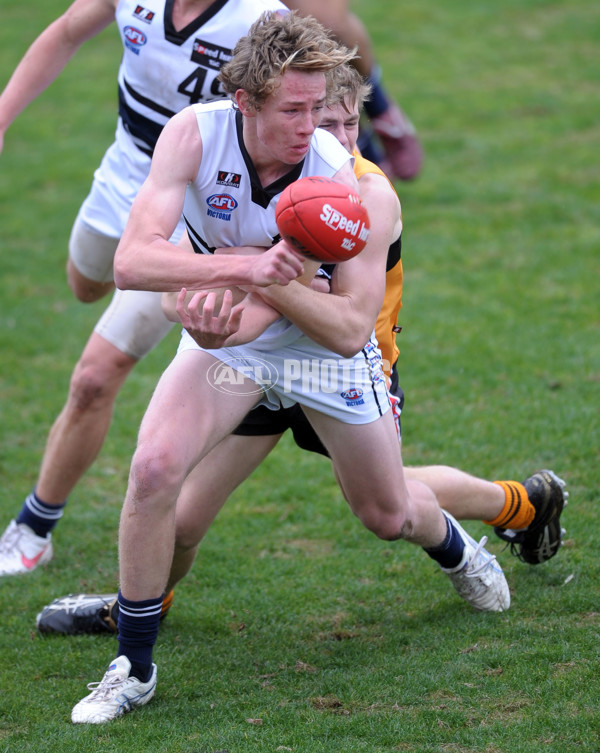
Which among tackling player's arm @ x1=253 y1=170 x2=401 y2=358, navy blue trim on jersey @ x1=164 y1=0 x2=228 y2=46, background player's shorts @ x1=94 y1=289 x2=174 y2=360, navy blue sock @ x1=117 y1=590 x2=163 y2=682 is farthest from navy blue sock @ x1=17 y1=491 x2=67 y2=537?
navy blue trim on jersey @ x1=164 y1=0 x2=228 y2=46

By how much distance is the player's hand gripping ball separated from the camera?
290 centimetres

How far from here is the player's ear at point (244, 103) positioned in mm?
3143

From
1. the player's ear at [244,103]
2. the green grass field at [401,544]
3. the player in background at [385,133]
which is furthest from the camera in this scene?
the player in background at [385,133]

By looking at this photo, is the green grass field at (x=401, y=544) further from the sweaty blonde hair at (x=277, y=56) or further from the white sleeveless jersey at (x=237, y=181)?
the sweaty blonde hair at (x=277, y=56)

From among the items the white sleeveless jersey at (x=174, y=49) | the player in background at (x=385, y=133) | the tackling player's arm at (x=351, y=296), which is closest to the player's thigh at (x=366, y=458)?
the tackling player's arm at (x=351, y=296)

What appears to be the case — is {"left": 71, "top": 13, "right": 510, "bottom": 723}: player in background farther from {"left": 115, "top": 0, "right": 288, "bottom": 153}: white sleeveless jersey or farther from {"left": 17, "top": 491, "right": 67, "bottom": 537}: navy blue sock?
{"left": 17, "top": 491, "right": 67, "bottom": 537}: navy blue sock

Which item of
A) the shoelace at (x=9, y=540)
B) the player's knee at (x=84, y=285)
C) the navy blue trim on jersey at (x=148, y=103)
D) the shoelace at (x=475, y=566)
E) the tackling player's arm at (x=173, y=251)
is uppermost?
the tackling player's arm at (x=173, y=251)

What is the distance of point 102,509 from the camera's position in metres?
5.27

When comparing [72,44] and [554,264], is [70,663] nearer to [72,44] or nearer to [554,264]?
[72,44]

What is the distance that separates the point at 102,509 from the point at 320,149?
2.69 metres

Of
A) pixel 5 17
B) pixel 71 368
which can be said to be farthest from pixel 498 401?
pixel 5 17

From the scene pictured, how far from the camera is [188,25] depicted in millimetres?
4129

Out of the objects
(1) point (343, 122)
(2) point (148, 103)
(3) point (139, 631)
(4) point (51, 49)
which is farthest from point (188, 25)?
(3) point (139, 631)

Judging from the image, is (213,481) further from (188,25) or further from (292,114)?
(188,25)
